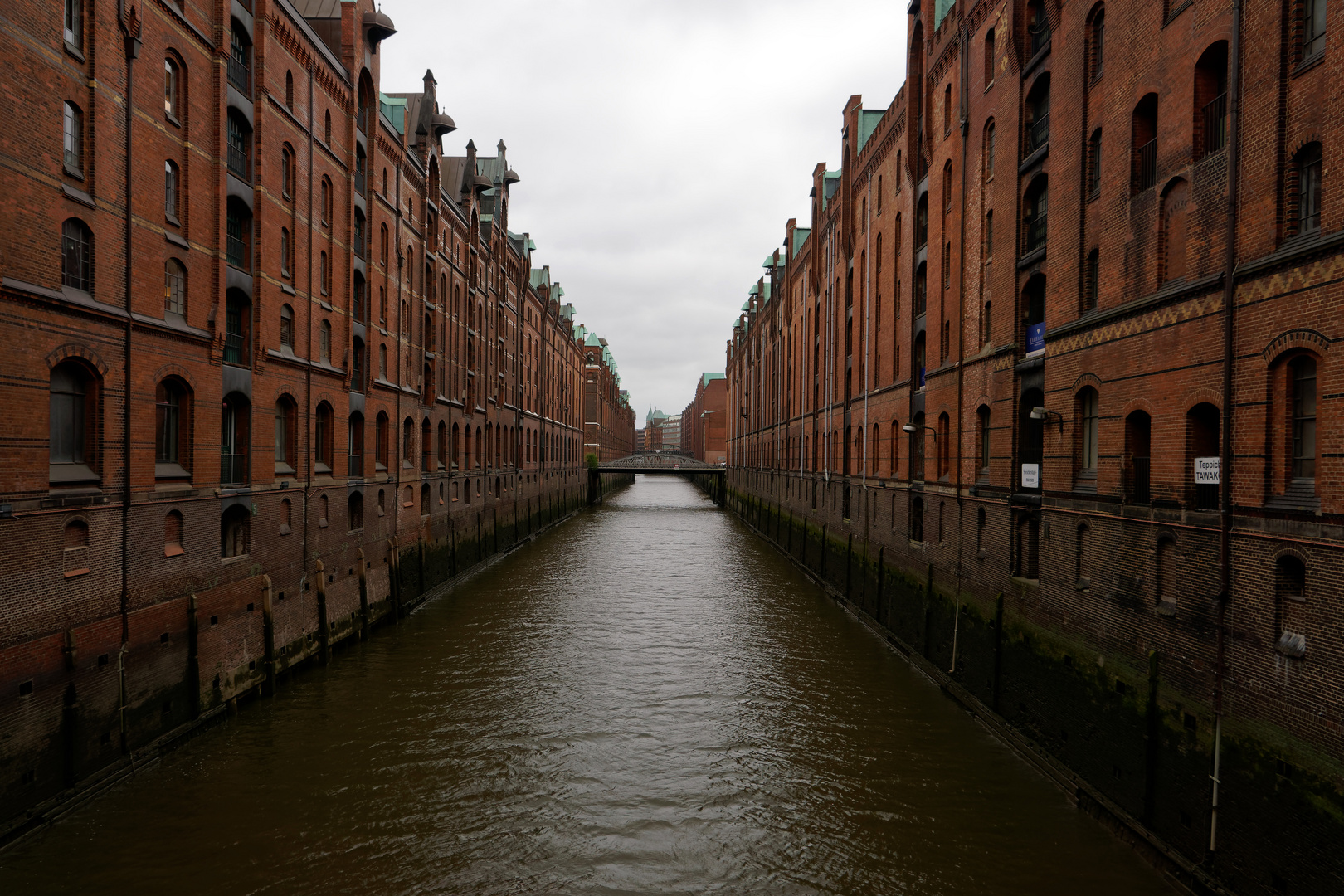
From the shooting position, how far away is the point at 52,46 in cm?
988

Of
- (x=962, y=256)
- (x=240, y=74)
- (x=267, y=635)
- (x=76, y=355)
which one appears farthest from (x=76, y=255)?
(x=962, y=256)

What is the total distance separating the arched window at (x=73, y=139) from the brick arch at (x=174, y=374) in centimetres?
309

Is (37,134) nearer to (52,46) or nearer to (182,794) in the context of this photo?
(52,46)

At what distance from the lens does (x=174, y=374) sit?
12.7m

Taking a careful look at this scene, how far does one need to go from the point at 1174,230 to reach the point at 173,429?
15.7m

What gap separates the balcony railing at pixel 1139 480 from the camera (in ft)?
34.8

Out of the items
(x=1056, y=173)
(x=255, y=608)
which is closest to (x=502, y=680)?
(x=255, y=608)

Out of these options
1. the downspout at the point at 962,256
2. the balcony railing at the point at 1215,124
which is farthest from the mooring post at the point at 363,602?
the balcony railing at the point at 1215,124

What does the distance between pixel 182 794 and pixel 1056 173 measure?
1680 centimetres

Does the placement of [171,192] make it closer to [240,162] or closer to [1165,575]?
[240,162]

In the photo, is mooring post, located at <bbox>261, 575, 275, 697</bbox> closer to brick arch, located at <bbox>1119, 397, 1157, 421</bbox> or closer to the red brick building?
brick arch, located at <bbox>1119, 397, 1157, 421</bbox>

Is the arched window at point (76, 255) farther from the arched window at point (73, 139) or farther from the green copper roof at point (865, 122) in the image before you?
the green copper roof at point (865, 122)

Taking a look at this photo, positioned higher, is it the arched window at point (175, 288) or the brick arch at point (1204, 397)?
the arched window at point (175, 288)

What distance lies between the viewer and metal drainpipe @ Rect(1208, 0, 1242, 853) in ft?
28.0
